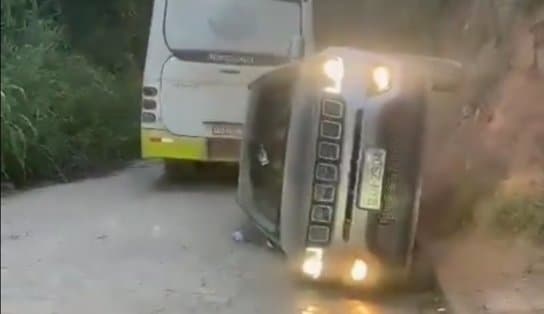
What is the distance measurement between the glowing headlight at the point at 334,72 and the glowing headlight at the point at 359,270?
597 mm

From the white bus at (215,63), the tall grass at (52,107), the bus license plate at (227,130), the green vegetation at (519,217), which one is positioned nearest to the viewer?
the tall grass at (52,107)

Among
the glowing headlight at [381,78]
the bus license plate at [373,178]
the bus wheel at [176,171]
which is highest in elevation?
the glowing headlight at [381,78]

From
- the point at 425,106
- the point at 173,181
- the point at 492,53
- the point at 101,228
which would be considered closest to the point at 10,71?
the point at 101,228

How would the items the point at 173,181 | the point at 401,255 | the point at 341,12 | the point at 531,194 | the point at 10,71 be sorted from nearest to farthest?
the point at 10,71, the point at 173,181, the point at 341,12, the point at 401,255, the point at 531,194

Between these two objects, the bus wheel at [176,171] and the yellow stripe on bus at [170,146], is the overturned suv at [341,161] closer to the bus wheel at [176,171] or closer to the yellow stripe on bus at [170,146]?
the yellow stripe on bus at [170,146]

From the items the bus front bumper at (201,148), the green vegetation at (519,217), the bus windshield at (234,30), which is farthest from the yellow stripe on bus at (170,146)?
the green vegetation at (519,217)

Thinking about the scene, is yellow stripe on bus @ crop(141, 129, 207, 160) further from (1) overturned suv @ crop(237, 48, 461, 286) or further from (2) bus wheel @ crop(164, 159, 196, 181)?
(1) overturned suv @ crop(237, 48, 461, 286)

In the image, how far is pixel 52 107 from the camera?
209cm

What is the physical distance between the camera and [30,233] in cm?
203

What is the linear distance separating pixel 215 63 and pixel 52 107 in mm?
1140

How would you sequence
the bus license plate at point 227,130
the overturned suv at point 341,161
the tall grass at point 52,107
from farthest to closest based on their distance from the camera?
the overturned suv at point 341,161
the bus license plate at point 227,130
the tall grass at point 52,107

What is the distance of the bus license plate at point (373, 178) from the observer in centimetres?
336

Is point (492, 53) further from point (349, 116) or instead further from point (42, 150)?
point (42, 150)

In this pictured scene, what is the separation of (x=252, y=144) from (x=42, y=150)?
1.34 m
